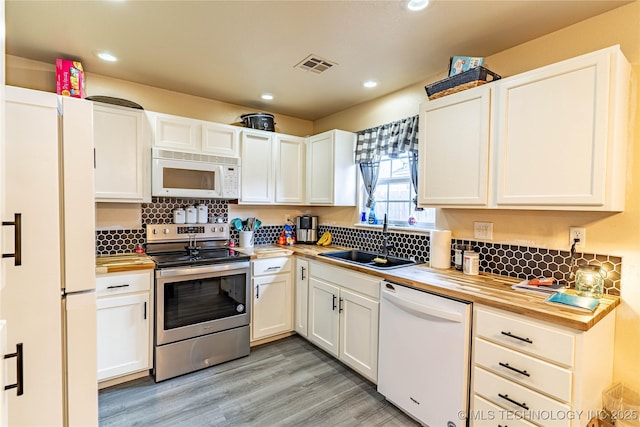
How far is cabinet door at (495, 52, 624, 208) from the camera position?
4.78 ft

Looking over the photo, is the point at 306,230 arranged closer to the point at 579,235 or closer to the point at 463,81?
the point at 463,81

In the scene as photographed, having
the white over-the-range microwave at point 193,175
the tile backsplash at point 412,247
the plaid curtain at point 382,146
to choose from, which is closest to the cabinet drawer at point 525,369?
the tile backsplash at point 412,247

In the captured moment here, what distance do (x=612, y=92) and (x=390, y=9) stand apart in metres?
1.16

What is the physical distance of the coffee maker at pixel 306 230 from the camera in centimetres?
363

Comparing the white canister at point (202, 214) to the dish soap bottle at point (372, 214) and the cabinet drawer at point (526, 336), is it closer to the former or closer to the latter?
the dish soap bottle at point (372, 214)

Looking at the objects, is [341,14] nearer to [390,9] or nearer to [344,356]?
[390,9]

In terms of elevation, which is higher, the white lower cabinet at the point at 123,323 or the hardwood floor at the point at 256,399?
the white lower cabinet at the point at 123,323

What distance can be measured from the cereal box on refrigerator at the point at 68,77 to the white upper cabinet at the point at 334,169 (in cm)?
209

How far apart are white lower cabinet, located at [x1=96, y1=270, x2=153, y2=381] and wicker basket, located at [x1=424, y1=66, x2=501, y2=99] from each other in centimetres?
248

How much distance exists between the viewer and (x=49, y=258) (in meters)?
1.19

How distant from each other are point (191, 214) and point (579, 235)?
302cm

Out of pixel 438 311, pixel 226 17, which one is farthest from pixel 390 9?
pixel 438 311

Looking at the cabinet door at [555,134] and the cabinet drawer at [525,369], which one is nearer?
the cabinet drawer at [525,369]

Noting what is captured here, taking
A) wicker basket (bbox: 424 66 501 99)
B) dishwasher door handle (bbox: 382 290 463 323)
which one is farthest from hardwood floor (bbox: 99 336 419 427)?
wicker basket (bbox: 424 66 501 99)
